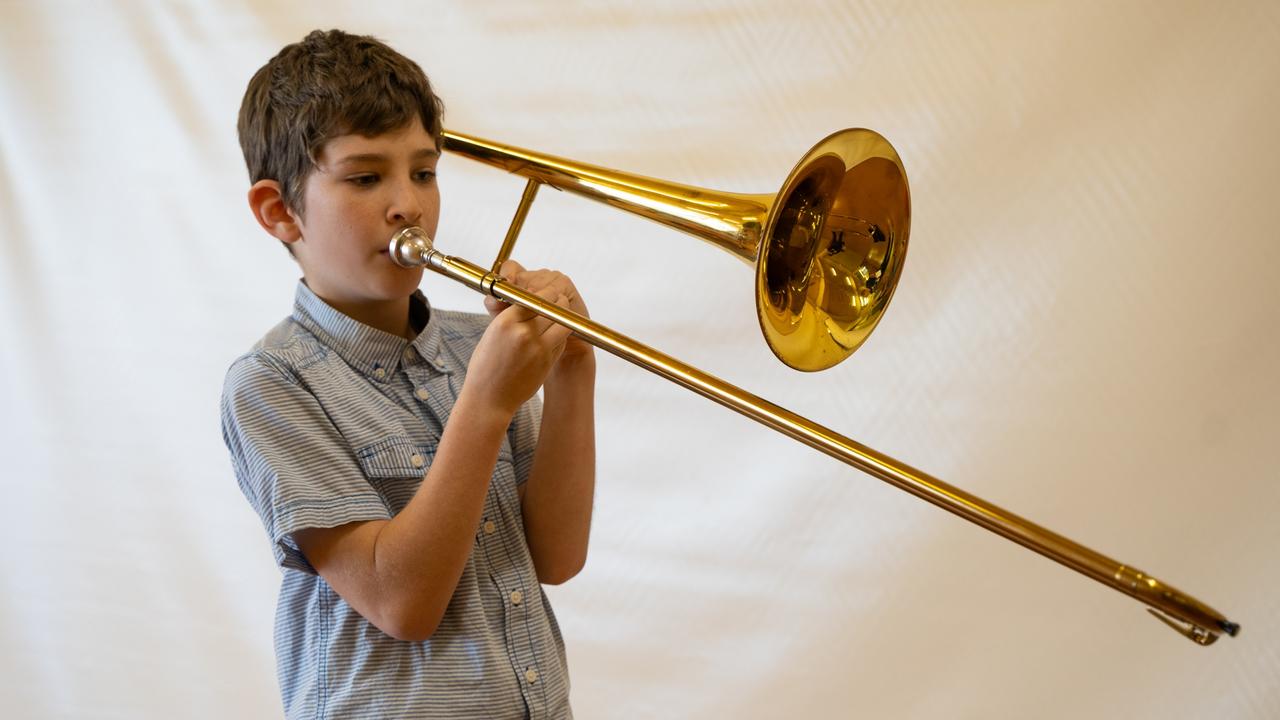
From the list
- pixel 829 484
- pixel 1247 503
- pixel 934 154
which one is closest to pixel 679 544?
pixel 829 484

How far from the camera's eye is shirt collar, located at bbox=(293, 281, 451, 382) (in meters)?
0.86

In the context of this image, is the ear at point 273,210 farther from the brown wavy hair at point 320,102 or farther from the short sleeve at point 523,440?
the short sleeve at point 523,440

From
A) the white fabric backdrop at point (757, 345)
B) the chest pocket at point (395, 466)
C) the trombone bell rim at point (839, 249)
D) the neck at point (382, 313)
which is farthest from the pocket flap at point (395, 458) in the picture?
the white fabric backdrop at point (757, 345)

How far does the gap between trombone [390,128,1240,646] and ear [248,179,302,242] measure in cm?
10

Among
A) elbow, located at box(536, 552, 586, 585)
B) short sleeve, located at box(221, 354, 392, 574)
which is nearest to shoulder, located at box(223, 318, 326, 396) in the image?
short sleeve, located at box(221, 354, 392, 574)

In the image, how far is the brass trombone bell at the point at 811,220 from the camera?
86 cm

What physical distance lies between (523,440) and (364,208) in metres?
0.24

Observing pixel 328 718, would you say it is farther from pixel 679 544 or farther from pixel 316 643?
pixel 679 544

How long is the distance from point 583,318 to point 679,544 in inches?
30.2

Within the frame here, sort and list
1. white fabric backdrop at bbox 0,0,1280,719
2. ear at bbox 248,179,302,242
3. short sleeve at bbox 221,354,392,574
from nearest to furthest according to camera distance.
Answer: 1. short sleeve at bbox 221,354,392,574
2. ear at bbox 248,179,302,242
3. white fabric backdrop at bbox 0,0,1280,719

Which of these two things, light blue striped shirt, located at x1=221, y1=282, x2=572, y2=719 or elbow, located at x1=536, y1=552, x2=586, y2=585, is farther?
elbow, located at x1=536, y1=552, x2=586, y2=585

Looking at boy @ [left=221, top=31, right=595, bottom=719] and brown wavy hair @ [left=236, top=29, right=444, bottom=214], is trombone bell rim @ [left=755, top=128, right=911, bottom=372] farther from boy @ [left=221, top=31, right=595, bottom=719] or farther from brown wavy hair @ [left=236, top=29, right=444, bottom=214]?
brown wavy hair @ [left=236, top=29, right=444, bottom=214]

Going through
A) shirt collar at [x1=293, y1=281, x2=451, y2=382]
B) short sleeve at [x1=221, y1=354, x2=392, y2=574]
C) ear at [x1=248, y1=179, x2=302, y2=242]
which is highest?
ear at [x1=248, y1=179, x2=302, y2=242]

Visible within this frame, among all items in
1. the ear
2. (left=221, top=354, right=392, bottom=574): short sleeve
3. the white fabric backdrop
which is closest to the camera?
(left=221, top=354, right=392, bottom=574): short sleeve
